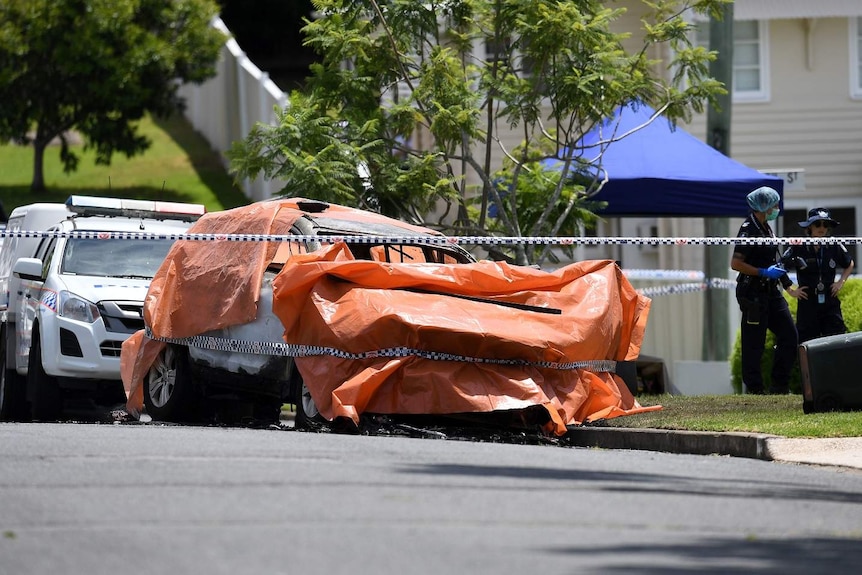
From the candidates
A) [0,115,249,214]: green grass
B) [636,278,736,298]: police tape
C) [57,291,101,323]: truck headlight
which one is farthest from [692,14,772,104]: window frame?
[57,291,101,323]: truck headlight

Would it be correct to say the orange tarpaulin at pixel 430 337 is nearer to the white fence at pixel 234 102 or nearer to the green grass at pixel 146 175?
the white fence at pixel 234 102

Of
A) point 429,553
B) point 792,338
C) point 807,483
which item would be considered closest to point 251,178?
point 792,338

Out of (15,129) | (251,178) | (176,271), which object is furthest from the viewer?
(15,129)

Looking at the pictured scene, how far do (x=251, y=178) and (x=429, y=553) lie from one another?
979cm

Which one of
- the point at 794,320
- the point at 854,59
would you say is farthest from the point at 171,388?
the point at 854,59

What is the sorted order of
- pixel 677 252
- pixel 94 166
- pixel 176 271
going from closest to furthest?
pixel 176 271 < pixel 677 252 < pixel 94 166

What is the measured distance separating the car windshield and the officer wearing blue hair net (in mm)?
5095

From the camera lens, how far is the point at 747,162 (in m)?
26.4

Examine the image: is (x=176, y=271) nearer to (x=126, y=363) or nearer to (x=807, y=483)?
(x=126, y=363)

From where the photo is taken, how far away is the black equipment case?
11.2 metres

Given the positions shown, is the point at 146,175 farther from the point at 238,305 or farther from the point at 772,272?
the point at 238,305

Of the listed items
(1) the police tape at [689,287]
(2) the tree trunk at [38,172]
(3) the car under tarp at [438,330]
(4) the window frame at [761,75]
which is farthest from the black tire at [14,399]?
Result: (2) the tree trunk at [38,172]

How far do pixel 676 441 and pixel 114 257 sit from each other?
5796 millimetres

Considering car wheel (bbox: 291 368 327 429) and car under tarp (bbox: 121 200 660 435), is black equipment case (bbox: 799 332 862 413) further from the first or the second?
car wheel (bbox: 291 368 327 429)
